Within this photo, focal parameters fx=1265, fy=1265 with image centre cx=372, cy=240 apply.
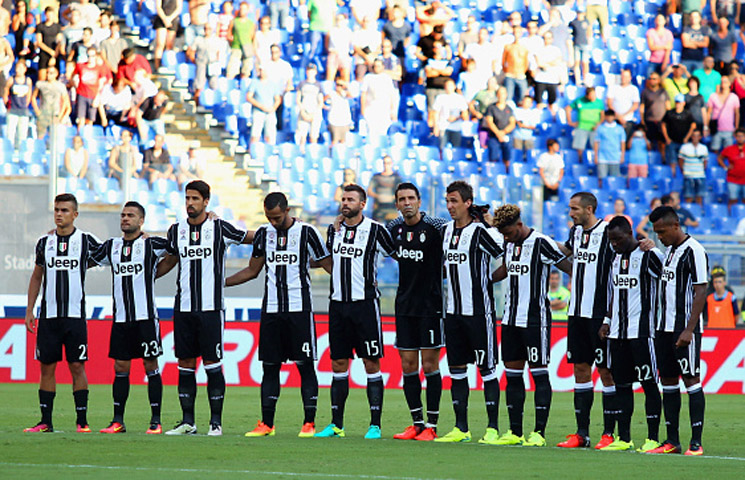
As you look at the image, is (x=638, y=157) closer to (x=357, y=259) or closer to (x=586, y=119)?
(x=586, y=119)

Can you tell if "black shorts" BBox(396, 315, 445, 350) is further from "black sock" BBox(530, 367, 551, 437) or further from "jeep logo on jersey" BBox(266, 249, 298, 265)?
"jeep logo on jersey" BBox(266, 249, 298, 265)

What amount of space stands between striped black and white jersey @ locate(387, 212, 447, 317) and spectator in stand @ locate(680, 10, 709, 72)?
15.4m

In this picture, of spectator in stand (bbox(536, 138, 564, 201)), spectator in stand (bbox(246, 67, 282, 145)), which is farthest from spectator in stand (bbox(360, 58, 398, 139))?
spectator in stand (bbox(536, 138, 564, 201))

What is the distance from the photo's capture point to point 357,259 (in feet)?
35.7

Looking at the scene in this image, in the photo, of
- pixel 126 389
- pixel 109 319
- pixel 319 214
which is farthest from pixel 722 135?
pixel 126 389

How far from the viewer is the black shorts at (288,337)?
1080cm

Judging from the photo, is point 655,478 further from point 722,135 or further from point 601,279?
point 722,135

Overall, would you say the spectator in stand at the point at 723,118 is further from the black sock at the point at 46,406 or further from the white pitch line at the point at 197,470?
the white pitch line at the point at 197,470

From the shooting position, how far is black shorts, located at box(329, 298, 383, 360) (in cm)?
1080

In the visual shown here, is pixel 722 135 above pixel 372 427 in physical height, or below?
above

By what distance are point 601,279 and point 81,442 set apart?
444 cm

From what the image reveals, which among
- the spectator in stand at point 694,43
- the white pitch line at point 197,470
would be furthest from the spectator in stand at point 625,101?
the white pitch line at point 197,470

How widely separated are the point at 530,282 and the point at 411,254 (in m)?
1.05

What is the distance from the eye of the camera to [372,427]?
10969 millimetres
